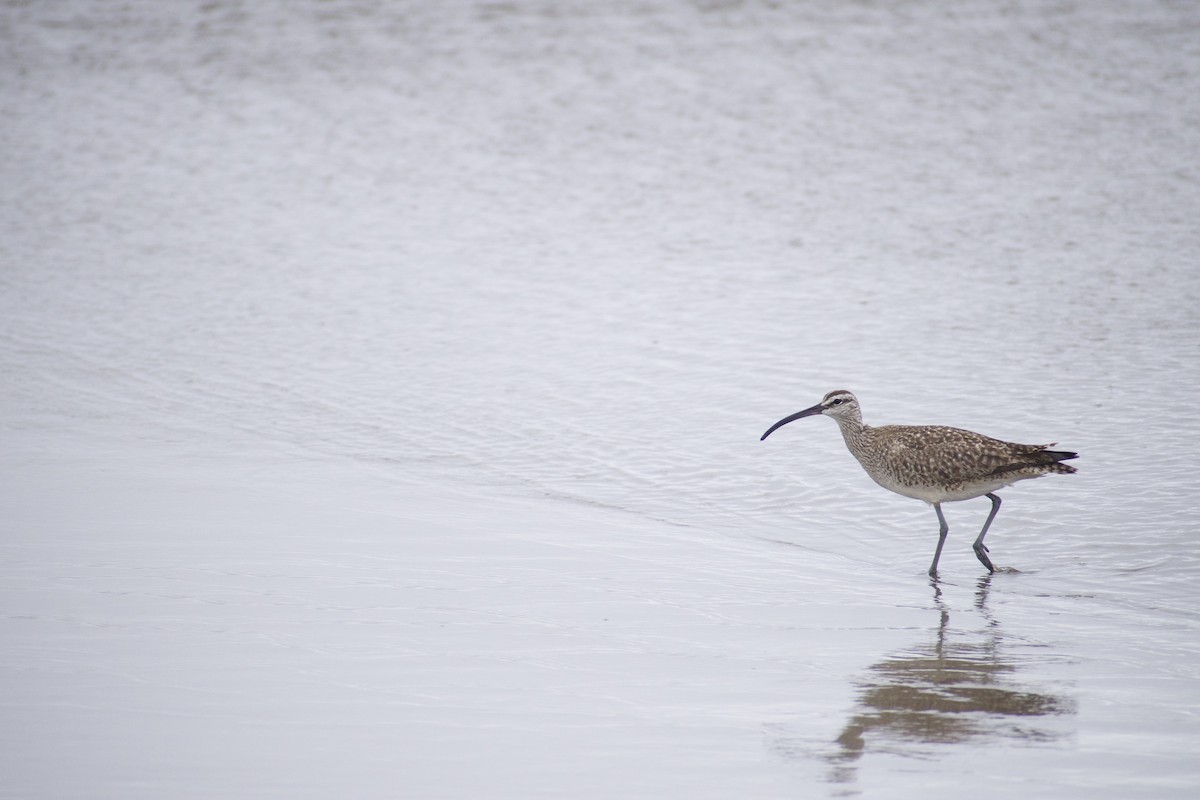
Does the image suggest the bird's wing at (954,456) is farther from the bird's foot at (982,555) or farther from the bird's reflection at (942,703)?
the bird's reflection at (942,703)

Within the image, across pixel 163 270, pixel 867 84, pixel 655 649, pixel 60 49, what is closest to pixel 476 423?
pixel 655 649

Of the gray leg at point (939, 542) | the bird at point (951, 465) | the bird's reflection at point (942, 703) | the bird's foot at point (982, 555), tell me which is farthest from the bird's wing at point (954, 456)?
the bird's reflection at point (942, 703)

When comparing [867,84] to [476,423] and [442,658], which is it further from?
[442,658]

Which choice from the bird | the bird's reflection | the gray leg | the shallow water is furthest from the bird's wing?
the bird's reflection

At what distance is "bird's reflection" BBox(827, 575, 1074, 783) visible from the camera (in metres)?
5.42

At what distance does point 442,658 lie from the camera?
6184mm

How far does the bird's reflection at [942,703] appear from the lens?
5.42 meters

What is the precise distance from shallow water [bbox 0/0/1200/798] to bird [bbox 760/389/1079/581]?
0.35 meters

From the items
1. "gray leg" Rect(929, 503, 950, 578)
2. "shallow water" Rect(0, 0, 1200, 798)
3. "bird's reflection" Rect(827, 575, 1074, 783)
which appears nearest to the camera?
"bird's reflection" Rect(827, 575, 1074, 783)

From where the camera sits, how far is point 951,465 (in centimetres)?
802

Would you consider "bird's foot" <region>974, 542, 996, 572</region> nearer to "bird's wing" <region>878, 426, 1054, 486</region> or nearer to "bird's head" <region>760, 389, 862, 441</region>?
"bird's wing" <region>878, 426, 1054, 486</region>

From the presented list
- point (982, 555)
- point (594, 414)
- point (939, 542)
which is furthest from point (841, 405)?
point (594, 414)

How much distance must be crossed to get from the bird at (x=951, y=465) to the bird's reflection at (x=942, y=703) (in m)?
1.37

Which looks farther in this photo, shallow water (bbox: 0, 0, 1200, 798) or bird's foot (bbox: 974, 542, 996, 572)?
bird's foot (bbox: 974, 542, 996, 572)
